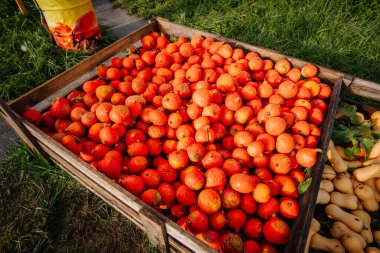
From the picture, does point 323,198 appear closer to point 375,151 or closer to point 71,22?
point 375,151

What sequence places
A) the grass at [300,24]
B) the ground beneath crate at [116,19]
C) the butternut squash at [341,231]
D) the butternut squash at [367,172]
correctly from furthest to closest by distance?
1. the ground beneath crate at [116,19]
2. the grass at [300,24]
3. the butternut squash at [367,172]
4. the butternut squash at [341,231]

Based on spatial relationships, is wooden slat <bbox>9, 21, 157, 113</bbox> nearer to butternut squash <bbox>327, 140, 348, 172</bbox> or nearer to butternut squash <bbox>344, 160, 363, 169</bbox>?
butternut squash <bbox>327, 140, 348, 172</bbox>

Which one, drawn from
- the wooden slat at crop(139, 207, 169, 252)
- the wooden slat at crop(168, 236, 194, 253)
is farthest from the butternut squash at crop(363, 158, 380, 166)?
the wooden slat at crop(139, 207, 169, 252)

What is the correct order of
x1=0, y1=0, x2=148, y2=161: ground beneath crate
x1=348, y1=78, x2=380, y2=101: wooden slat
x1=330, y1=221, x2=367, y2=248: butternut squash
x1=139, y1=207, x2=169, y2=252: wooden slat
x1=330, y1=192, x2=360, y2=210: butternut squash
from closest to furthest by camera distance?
x1=139, y1=207, x2=169, y2=252: wooden slat, x1=330, y1=221, x2=367, y2=248: butternut squash, x1=330, y1=192, x2=360, y2=210: butternut squash, x1=348, y1=78, x2=380, y2=101: wooden slat, x1=0, y1=0, x2=148, y2=161: ground beneath crate

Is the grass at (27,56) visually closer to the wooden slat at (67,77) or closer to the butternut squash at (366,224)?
the wooden slat at (67,77)

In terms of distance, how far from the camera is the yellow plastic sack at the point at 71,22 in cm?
430

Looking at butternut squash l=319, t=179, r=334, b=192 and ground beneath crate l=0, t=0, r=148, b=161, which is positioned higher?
ground beneath crate l=0, t=0, r=148, b=161

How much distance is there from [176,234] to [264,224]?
80cm

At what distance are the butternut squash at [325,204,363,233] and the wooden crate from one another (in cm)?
77

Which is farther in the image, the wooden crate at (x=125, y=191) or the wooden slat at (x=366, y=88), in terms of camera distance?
the wooden slat at (x=366, y=88)

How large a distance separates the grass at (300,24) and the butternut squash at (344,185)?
247cm

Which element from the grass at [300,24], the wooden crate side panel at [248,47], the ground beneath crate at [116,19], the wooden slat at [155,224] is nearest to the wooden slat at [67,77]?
the wooden crate side panel at [248,47]

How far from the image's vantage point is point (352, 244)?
2.49 metres

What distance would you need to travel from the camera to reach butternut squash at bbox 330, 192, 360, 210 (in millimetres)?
2799
